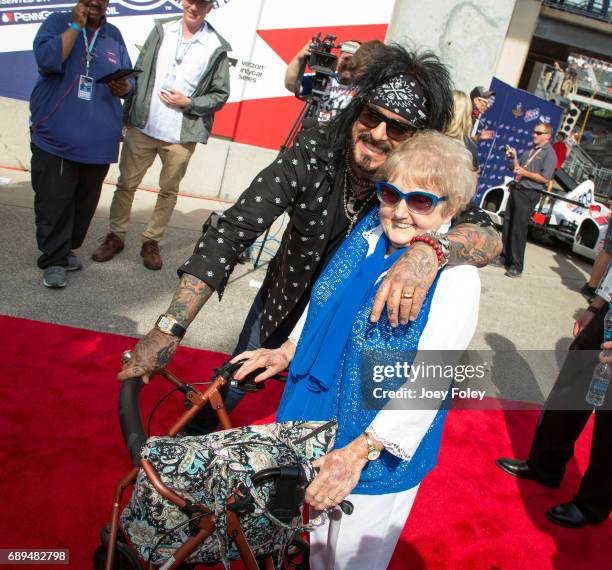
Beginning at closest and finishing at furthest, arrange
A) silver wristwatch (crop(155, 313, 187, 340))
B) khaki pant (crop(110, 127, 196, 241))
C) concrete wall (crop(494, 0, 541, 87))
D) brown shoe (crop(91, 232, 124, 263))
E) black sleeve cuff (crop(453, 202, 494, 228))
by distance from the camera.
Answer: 1. silver wristwatch (crop(155, 313, 187, 340))
2. black sleeve cuff (crop(453, 202, 494, 228))
3. khaki pant (crop(110, 127, 196, 241))
4. brown shoe (crop(91, 232, 124, 263))
5. concrete wall (crop(494, 0, 541, 87))

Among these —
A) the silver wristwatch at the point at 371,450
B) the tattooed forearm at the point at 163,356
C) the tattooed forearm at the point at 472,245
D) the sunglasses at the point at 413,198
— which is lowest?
the silver wristwatch at the point at 371,450

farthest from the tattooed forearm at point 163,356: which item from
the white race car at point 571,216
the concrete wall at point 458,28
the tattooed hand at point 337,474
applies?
the white race car at point 571,216

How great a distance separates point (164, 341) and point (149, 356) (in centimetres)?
7

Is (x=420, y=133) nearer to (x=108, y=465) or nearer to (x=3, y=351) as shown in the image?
(x=108, y=465)

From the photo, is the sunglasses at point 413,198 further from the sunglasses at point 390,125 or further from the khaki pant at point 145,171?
the khaki pant at point 145,171

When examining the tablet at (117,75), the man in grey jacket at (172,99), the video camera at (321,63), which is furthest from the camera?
the man in grey jacket at (172,99)

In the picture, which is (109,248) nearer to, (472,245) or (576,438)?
(576,438)

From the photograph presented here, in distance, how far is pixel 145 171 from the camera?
5.32 m

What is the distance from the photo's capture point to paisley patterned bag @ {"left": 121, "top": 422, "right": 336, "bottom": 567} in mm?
1663

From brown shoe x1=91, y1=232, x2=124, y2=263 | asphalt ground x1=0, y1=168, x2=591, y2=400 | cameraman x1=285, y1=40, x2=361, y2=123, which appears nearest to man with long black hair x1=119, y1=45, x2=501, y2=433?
asphalt ground x1=0, y1=168, x2=591, y2=400

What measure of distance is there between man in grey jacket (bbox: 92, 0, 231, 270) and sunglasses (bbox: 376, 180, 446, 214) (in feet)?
11.9

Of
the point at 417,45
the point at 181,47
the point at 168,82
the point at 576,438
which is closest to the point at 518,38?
the point at 417,45

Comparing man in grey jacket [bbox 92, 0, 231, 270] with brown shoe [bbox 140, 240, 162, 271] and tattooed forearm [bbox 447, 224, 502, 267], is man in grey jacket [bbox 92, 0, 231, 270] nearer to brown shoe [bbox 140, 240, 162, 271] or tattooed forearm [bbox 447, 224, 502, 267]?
brown shoe [bbox 140, 240, 162, 271]

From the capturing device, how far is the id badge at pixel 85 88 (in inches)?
176
